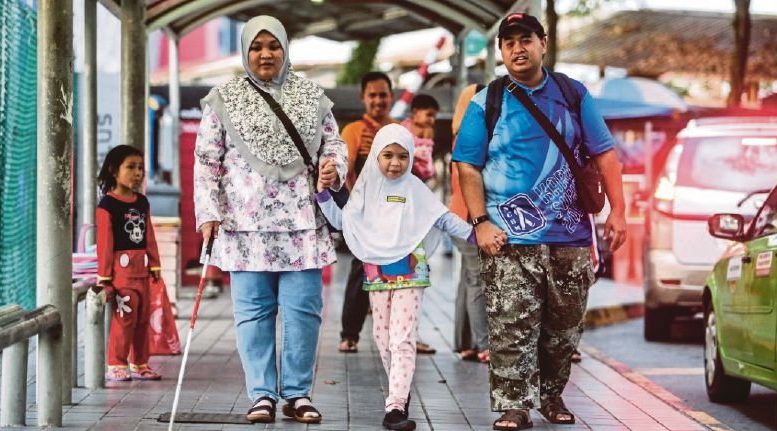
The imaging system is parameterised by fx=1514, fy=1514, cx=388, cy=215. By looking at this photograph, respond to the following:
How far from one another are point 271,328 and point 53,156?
1.36 metres

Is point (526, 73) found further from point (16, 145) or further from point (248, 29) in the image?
point (16, 145)

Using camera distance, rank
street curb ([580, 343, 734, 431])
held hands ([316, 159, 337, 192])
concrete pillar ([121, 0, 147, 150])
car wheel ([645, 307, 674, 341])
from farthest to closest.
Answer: car wheel ([645, 307, 674, 341]), concrete pillar ([121, 0, 147, 150]), street curb ([580, 343, 734, 431]), held hands ([316, 159, 337, 192])

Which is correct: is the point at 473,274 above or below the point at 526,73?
below

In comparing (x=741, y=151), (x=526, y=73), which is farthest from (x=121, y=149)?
(x=741, y=151)

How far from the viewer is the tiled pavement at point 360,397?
755 cm

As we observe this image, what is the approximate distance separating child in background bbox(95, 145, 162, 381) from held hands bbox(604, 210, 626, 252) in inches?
116

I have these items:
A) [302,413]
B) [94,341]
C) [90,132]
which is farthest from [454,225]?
[90,132]

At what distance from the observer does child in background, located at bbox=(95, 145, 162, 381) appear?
8773 mm

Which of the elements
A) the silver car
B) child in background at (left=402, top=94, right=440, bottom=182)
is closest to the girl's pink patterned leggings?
child in background at (left=402, top=94, right=440, bottom=182)

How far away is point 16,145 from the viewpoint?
1095 centimetres

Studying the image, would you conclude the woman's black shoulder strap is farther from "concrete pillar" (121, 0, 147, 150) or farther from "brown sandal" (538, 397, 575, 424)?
"concrete pillar" (121, 0, 147, 150)

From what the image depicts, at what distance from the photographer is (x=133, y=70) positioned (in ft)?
38.5

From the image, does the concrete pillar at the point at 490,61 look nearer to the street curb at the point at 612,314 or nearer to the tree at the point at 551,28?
the street curb at the point at 612,314

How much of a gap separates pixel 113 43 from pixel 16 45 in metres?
9.17
